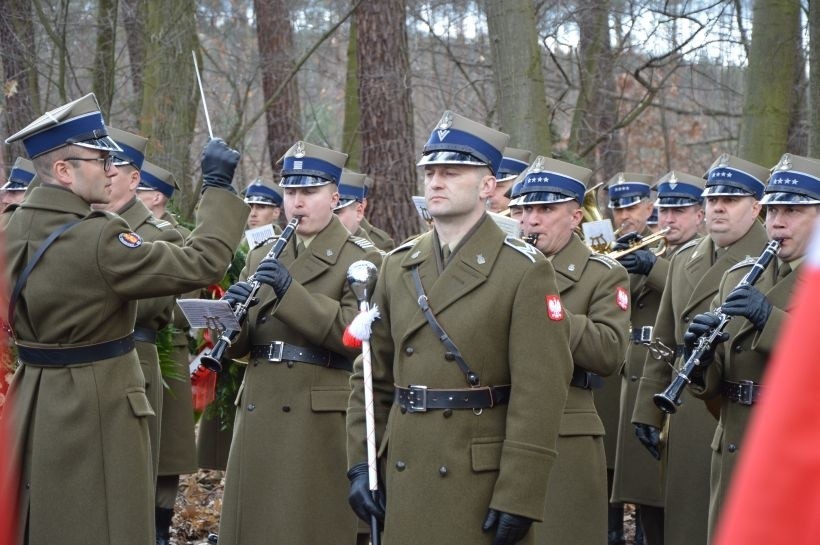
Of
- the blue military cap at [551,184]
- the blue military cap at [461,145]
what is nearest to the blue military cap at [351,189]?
the blue military cap at [551,184]

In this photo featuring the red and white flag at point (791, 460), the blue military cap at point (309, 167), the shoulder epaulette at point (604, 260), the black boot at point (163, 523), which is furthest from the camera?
the black boot at point (163, 523)

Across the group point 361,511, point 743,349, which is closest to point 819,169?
point 743,349

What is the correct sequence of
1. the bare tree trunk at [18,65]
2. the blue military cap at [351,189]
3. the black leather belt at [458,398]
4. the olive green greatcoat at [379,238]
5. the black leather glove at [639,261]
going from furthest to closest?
1. the bare tree trunk at [18,65]
2. the olive green greatcoat at [379,238]
3. the blue military cap at [351,189]
4. the black leather glove at [639,261]
5. the black leather belt at [458,398]

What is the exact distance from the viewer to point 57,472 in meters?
5.30

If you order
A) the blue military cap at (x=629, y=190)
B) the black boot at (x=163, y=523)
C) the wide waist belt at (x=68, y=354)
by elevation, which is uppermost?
the blue military cap at (x=629, y=190)

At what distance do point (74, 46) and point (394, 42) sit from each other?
4145 mm

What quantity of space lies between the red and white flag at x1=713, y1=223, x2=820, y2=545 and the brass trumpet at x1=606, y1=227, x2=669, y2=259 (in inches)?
274

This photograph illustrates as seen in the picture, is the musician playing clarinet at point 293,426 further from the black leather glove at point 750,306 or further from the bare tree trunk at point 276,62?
the bare tree trunk at point 276,62

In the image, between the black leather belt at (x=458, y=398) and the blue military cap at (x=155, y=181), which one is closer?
the black leather belt at (x=458, y=398)

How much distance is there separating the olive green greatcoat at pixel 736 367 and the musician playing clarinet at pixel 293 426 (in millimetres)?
2052

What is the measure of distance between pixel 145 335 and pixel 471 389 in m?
3.86

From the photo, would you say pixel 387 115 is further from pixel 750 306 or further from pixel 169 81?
pixel 750 306

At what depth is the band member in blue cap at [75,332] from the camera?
17.1 ft

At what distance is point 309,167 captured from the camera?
23.5 ft
